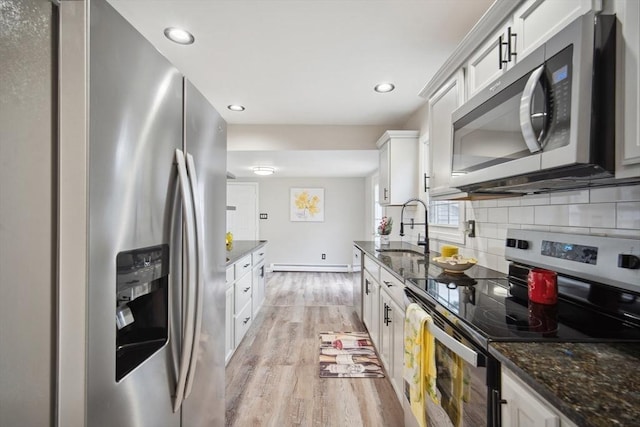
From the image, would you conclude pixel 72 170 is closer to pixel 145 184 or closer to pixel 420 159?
pixel 145 184

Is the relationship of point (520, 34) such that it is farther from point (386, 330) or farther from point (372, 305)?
point (372, 305)

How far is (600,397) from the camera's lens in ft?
1.93

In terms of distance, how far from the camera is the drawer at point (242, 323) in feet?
8.96

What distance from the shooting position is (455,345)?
1006 mm

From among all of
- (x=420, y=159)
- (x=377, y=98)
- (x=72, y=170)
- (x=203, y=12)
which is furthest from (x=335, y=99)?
(x=72, y=170)

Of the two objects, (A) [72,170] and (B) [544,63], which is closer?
(A) [72,170]

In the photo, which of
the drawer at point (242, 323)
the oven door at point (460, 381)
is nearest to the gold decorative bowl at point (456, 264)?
the oven door at point (460, 381)

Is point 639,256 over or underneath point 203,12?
underneath

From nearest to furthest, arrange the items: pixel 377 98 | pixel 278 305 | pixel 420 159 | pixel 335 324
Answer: pixel 377 98 < pixel 420 159 < pixel 335 324 < pixel 278 305

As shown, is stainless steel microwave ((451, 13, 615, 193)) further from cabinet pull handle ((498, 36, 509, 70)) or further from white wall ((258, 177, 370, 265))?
white wall ((258, 177, 370, 265))

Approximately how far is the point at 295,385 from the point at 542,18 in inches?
100

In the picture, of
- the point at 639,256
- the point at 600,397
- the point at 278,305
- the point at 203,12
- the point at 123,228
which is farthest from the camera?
the point at 278,305

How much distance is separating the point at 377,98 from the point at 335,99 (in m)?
0.43

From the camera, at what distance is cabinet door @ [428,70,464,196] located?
1.77 metres
